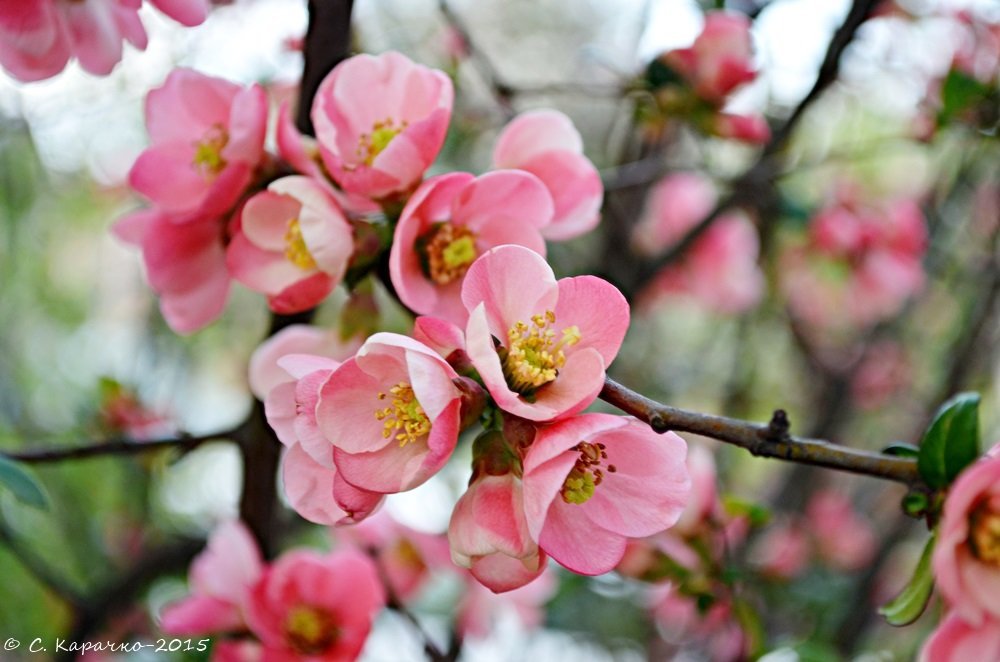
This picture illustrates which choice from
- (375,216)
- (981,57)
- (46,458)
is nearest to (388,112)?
(375,216)

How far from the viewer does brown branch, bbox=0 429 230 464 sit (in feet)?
2.38

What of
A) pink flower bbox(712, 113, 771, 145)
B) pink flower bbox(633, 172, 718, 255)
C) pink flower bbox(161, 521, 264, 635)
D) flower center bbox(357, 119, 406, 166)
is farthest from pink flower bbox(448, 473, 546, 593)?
pink flower bbox(633, 172, 718, 255)

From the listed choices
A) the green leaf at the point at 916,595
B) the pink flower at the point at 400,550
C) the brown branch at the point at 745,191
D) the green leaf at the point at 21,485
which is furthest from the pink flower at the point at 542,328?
the pink flower at the point at 400,550

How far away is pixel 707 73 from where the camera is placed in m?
1.04

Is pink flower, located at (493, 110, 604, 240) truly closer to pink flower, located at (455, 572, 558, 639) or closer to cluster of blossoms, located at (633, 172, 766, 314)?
pink flower, located at (455, 572, 558, 639)

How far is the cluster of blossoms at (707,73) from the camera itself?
993 millimetres

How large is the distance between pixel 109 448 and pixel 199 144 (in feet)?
1.00

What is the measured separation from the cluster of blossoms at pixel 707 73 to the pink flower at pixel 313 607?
2.21 feet

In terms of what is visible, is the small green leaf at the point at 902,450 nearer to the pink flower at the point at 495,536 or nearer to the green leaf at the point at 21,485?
the pink flower at the point at 495,536

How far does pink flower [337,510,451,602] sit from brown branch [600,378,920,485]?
715mm

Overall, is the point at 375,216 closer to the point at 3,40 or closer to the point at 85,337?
the point at 3,40

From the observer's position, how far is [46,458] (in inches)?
28.7

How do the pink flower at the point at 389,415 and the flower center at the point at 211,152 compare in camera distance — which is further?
the flower center at the point at 211,152

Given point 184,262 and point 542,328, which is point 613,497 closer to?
point 542,328
